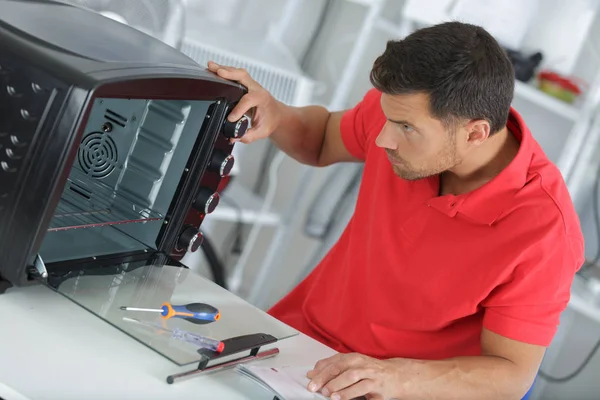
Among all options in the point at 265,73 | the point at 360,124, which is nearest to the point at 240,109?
the point at 360,124

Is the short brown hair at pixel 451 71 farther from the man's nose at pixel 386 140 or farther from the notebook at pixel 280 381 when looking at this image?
the notebook at pixel 280 381

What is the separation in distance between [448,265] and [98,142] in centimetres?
59

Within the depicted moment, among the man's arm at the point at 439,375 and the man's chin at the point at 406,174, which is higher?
the man's chin at the point at 406,174

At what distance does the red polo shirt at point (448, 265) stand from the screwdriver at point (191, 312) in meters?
0.38

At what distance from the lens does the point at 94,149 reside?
1190 millimetres

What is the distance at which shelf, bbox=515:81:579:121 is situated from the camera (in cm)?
231

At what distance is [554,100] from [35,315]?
1719 millimetres

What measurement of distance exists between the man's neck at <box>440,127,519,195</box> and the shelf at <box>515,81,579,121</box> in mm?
949

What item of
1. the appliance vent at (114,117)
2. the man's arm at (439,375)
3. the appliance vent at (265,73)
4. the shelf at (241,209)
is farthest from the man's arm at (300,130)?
the shelf at (241,209)

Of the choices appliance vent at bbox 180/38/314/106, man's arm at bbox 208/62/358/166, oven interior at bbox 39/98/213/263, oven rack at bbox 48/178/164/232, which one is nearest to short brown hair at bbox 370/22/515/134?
Result: man's arm at bbox 208/62/358/166

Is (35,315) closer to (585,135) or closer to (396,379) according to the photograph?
(396,379)

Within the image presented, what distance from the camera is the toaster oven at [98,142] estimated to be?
0.89m

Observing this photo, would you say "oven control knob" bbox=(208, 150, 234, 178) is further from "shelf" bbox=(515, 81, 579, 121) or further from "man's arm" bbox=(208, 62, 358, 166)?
"shelf" bbox=(515, 81, 579, 121)

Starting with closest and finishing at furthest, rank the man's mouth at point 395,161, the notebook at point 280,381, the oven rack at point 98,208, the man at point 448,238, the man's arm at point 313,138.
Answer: the notebook at point 280,381
the oven rack at point 98,208
the man at point 448,238
the man's mouth at point 395,161
the man's arm at point 313,138
